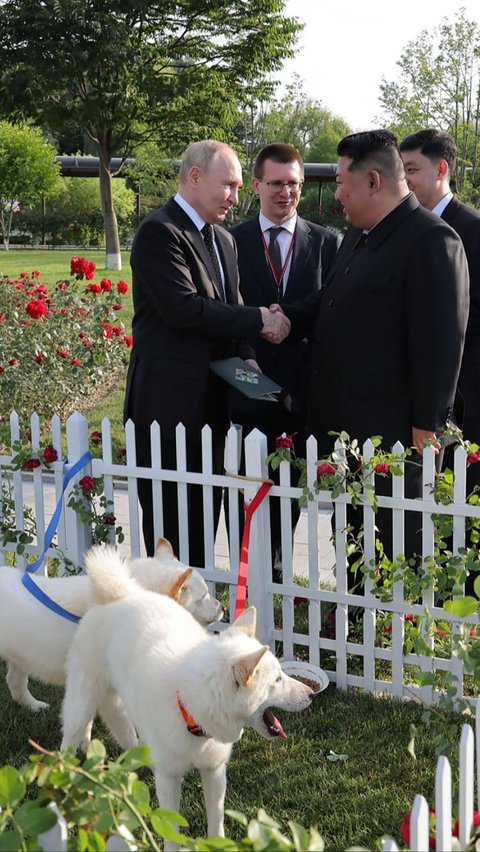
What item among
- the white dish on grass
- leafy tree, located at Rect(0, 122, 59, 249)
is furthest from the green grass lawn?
leafy tree, located at Rect(0, 122, 59, 249)

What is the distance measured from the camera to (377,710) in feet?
13.1

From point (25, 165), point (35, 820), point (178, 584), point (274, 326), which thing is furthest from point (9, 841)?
point (25, 165)

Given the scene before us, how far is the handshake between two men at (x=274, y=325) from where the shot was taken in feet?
14.8

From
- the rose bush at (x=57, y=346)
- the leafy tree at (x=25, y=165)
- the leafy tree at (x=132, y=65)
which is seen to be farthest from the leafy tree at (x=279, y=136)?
the rose bush at (x=57, y=346)

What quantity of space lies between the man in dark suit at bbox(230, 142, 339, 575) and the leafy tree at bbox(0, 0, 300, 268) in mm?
23511

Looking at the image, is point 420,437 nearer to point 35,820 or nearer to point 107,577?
point 107,577

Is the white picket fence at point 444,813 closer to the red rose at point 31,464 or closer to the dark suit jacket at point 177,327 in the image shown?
the dark suit jacket at point 177,327

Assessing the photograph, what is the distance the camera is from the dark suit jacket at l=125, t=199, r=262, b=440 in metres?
4.36

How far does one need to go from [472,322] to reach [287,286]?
1.10 metres

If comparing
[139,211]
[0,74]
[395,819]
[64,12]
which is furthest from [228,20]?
[395,819]

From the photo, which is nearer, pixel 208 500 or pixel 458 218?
pixel 208 500

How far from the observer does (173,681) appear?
2793 mm

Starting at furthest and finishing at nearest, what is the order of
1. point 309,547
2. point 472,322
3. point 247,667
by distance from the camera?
point 472,322
point 309,547
point 247,667

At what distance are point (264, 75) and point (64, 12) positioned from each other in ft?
24.3
